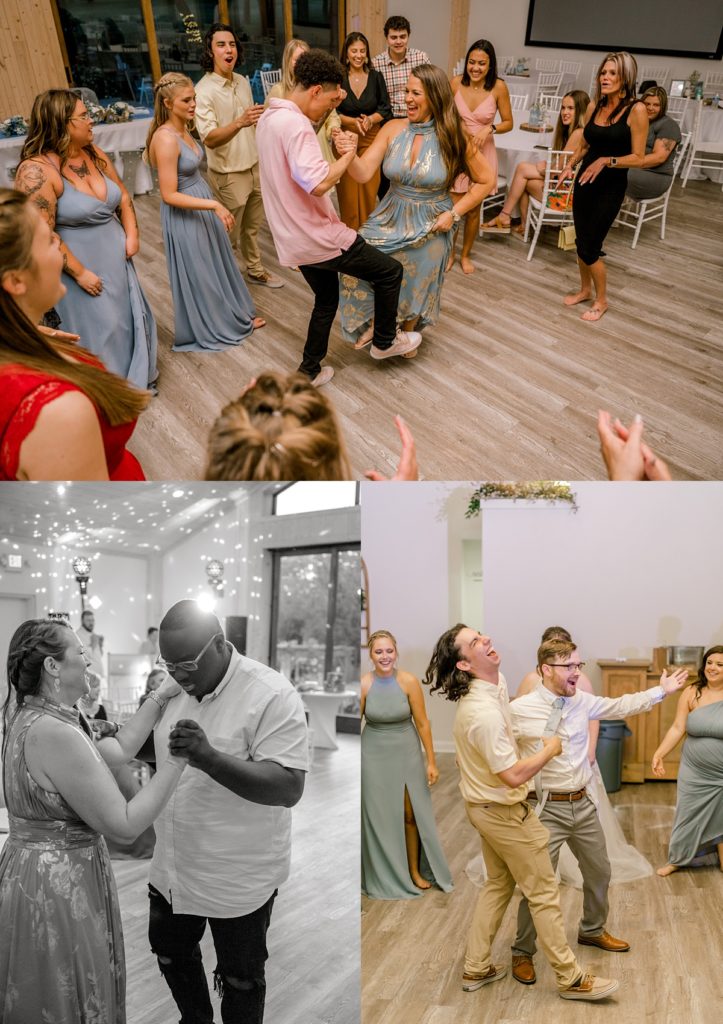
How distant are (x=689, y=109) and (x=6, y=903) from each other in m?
9.66

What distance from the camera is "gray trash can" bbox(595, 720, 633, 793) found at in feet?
7.22

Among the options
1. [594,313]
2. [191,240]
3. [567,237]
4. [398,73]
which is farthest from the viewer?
[567,237]

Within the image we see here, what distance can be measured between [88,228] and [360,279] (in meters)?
1.46

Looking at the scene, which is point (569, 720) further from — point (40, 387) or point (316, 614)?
point (40, 387)

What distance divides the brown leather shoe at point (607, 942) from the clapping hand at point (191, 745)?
1179mm

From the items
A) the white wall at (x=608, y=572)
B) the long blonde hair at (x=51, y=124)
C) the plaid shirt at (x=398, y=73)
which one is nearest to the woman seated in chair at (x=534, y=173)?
the plaid shirt at (x=398, y=73)

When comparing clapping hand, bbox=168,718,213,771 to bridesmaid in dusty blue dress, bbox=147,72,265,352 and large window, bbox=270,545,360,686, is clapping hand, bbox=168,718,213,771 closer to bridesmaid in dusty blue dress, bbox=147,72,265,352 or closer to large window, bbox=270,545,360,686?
large window, bbox=270,545,360,686

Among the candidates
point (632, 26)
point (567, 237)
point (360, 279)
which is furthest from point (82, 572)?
point (632, 26)

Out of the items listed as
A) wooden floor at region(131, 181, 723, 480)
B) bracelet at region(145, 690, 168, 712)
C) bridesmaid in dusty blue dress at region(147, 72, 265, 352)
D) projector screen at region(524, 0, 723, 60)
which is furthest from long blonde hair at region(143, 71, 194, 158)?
projector screen at region(524, 0, 723, 60)

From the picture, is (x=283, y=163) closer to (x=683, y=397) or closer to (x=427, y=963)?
(x=683, y=397)

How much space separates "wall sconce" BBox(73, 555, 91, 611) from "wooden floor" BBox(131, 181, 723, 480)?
2157mm

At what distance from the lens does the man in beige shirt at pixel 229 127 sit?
16.1 ft

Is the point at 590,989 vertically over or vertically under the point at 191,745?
under

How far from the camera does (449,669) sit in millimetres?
2090
